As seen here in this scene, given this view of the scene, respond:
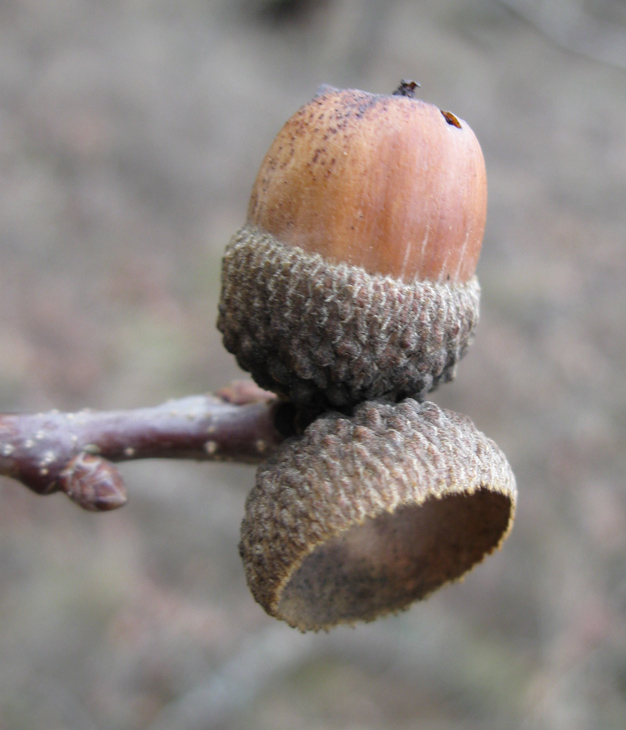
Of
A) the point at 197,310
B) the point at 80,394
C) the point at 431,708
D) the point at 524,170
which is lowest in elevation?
the point at 431,708

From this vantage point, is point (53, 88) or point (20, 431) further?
point (53, 88)

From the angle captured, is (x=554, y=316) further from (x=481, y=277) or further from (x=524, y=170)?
(x=524, y=170)

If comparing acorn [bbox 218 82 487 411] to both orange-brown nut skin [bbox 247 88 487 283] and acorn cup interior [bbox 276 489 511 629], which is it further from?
acorn cup interior [bbox 276 489 511 629]

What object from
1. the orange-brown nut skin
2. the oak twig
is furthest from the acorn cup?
the oak twig

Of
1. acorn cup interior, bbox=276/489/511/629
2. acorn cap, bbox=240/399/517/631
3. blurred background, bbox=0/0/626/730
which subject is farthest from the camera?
blurred background, bbox=0/0/626/730

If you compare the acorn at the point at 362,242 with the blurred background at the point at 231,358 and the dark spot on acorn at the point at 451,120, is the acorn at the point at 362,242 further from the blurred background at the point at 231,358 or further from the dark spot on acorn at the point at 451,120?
the blurred background at the point at 231,358

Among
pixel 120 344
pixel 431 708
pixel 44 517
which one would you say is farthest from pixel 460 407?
pixel 44 517

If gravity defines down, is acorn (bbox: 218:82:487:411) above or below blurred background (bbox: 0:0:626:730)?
above

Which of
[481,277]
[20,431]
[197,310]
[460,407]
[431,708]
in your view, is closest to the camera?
[20,431]
